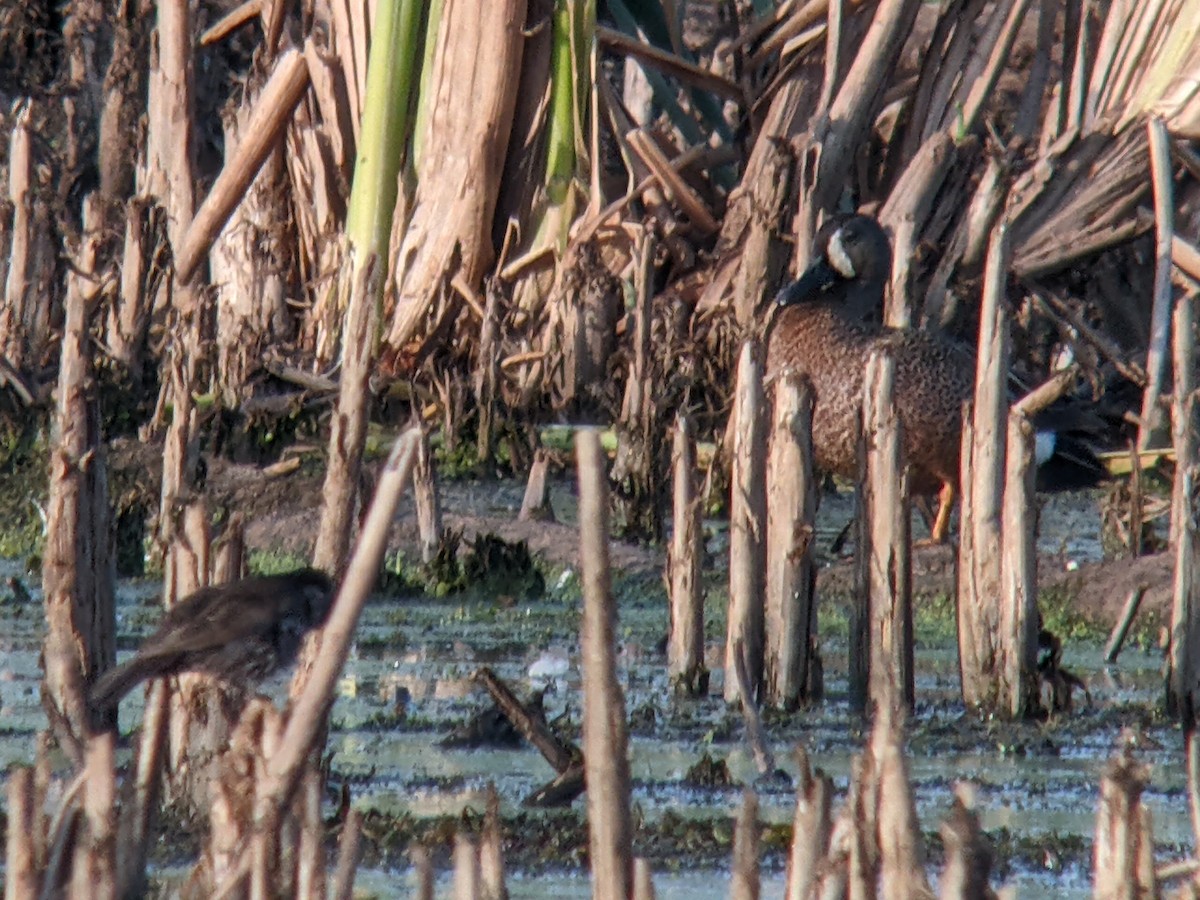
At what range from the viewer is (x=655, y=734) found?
479 centimetres

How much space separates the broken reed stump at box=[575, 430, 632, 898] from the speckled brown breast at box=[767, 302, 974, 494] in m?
4.56

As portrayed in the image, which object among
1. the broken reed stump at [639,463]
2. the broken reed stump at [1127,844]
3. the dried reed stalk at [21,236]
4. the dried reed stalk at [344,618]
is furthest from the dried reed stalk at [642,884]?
the dried reed stalk at [21,236]

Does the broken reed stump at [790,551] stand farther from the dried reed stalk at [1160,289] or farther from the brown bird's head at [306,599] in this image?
the dried reed stalk at [1160,289]

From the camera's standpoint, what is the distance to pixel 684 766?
4.50 meters

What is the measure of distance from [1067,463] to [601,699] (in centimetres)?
533

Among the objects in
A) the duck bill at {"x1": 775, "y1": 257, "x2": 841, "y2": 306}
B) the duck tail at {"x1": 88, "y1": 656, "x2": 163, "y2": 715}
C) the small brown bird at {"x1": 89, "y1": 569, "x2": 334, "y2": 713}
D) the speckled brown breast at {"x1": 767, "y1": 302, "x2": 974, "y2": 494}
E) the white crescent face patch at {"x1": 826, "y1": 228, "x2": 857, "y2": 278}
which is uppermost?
the white crescent face patch at {"x1": 826, "y1": 228, "x2": 857, "y2": 278}

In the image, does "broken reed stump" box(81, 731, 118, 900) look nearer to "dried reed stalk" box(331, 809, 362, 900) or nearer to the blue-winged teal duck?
"dried reed stalk" box(331, 809, 362, 900)

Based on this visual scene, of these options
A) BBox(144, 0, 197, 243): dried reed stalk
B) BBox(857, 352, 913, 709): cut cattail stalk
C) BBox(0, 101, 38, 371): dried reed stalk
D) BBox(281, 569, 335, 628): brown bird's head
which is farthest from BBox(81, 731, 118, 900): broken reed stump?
BBox(144, 0, 197, 243): dried reed stalk

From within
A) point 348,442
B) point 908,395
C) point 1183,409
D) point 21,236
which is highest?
point 21,236

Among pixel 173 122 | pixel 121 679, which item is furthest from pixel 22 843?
pixel 173 122

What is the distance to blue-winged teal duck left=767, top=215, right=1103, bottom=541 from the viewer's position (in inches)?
276

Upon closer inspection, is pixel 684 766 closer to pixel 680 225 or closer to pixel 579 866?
pixel 579 866

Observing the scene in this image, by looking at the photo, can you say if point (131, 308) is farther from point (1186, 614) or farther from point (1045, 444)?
point (1186, 614)

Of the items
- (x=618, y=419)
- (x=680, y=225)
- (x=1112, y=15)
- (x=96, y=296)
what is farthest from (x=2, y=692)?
(x=1112, y=15)
